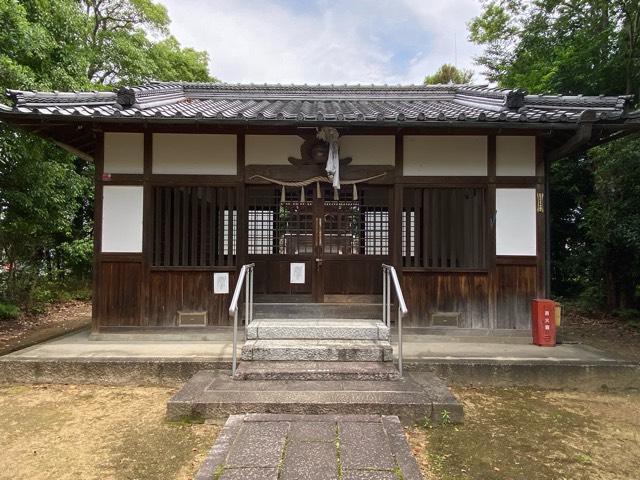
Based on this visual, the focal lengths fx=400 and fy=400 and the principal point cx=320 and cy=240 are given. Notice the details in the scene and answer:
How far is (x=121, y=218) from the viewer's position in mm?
6633

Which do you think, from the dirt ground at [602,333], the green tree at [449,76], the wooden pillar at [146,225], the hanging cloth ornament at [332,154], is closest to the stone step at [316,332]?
the wooden pillar at [146,225]

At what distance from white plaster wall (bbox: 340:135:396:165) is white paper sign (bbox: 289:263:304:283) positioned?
202 cm

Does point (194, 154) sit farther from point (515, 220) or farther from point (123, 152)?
point (515, 220)

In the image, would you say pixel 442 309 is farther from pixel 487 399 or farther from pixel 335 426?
pixel 335 426

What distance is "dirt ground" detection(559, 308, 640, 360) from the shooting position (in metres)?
7.57

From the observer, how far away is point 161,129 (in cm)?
657

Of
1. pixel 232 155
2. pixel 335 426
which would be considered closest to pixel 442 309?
pixel 335 426

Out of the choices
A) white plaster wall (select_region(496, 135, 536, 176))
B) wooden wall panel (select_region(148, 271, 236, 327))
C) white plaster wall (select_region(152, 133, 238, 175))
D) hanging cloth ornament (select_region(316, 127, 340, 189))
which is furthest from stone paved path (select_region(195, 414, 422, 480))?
white plaster wall (select_region(496, 135, 536, 176))

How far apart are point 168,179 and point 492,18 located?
52.2 feet

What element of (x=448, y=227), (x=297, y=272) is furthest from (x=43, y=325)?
(x=448, y=227)

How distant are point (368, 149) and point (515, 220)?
2736 mm

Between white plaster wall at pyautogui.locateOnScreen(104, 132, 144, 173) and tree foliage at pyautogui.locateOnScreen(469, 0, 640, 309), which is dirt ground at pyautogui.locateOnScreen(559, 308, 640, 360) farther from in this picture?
white plaster wall at pyautogui.locateOnScreen(104, 132, 144, 173)

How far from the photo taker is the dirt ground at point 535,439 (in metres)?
3.42

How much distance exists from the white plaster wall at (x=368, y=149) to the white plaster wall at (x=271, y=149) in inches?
31.2
